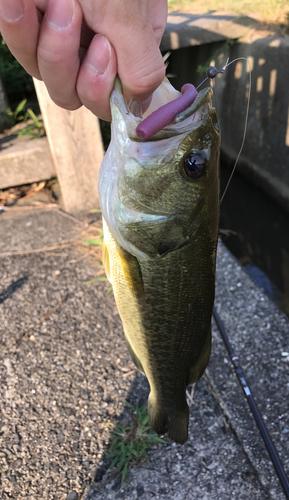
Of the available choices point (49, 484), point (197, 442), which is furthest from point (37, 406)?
point (197, 442)

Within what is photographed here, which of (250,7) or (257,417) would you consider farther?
(250,7)

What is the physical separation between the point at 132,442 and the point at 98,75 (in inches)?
78.7

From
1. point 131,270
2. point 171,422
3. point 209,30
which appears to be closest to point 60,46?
point 131,270

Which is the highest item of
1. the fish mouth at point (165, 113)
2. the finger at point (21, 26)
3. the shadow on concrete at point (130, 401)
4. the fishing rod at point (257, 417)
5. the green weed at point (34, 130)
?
the finger at point (21, 26)

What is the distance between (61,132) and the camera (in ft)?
12.2

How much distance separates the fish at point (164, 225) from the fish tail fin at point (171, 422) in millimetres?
155

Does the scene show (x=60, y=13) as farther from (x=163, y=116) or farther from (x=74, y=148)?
(x=74, y=148)

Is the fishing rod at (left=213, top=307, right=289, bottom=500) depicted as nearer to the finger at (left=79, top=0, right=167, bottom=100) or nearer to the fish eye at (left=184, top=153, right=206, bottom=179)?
the fish eye at (left=184, top=153, right=206, bottom=179)

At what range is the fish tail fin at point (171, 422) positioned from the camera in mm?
1623

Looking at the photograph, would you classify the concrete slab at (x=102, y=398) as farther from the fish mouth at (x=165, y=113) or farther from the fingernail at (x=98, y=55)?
the fingernail at (x=98, y=55)

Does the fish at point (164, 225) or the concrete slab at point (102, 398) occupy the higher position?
the fish at point (164, 225)

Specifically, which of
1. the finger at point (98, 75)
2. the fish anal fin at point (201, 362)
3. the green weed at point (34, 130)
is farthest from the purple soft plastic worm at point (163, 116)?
the green weed at point (34, 130)

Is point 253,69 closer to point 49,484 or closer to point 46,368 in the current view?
point 46,368

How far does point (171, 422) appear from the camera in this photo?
1.65m
